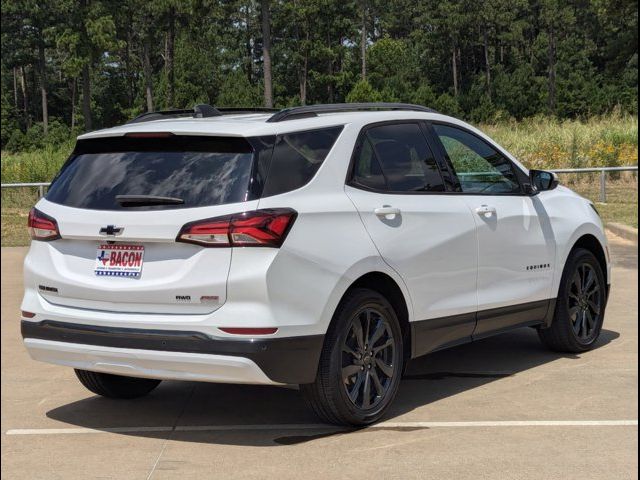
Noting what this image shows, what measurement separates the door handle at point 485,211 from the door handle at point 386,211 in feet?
2.95

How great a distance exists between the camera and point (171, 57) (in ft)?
241

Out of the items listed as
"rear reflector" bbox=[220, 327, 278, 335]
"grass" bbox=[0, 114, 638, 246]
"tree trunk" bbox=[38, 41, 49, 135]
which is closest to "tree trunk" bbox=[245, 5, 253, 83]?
"tree trunk" bbox=[38, 41, 49, 135]

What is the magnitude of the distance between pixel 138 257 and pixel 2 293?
6.94 m

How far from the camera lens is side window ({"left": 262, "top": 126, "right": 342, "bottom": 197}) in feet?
18.7

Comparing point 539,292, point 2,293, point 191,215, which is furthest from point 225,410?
point 2,293

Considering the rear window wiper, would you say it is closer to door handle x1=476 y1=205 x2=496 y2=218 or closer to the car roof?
→ the car roof

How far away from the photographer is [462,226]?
6832 mm

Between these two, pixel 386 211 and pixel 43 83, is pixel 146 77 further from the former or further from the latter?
pixel 386 211

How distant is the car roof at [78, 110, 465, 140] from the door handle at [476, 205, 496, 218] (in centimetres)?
79

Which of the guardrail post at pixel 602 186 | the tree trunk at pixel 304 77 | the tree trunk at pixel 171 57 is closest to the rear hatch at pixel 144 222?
the guardrail post at pixel 602 186

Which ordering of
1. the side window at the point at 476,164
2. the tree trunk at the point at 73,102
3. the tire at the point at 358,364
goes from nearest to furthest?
the tire at the point at 358,364, the side window at the point at 476,164, the tree trunk at the point at 73,102

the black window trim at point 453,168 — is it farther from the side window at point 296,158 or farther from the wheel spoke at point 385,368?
the wheel spoke at point 385,368

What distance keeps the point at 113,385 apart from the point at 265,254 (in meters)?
1.96

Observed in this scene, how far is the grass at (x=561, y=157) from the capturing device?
23.1 meters
